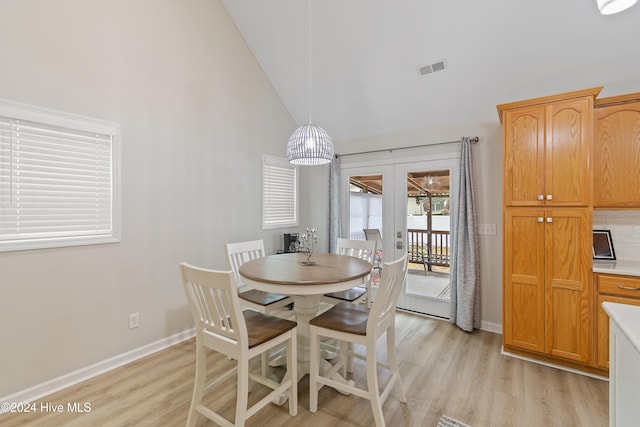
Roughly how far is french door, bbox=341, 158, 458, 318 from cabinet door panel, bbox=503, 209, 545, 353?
34.9 inches

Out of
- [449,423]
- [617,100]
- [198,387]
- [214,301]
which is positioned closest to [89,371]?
[198,387]

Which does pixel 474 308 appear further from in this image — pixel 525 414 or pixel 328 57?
pixel 328 57

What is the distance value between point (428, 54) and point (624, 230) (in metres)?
Result: 2.54

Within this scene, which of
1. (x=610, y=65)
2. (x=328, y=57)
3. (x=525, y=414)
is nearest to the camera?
(x=525, y=414)

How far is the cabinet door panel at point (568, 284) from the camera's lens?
7.86ft

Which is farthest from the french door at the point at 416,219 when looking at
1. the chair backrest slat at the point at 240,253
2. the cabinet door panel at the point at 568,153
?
the chair backrest slat at the point at 240,253

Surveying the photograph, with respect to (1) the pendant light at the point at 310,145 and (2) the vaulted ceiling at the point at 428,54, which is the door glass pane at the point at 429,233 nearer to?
(2) the vaulted ceiling at the point at 428,54

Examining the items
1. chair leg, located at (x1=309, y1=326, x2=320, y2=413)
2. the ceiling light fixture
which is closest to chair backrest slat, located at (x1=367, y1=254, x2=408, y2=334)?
chair leg, located at (x1=309, y1=326, x2=320, y2=413)

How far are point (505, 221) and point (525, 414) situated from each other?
5.15 ft

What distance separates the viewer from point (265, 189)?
403cm

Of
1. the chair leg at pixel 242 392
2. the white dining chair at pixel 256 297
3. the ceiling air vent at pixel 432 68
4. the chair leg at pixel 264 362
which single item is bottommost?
the chair leg at pixel 264 362

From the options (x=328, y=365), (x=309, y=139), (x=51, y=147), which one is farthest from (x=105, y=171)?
(x=328, y=365)

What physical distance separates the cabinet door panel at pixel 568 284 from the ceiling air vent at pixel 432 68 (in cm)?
183

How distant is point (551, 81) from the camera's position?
9.36 feet
